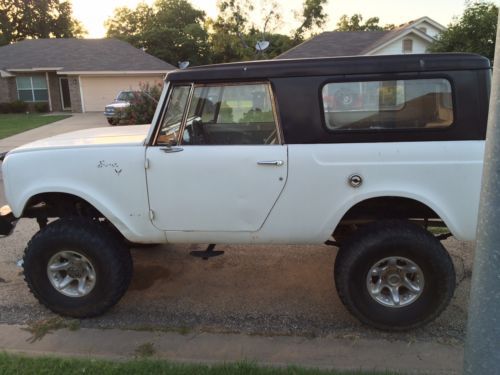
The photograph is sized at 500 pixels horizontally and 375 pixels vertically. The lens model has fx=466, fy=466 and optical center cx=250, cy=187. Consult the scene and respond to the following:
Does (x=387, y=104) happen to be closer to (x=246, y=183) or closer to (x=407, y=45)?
(x=246, y=183)

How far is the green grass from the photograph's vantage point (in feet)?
9.65

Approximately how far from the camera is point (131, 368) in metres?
2.99

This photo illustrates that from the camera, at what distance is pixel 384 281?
3.48 meters

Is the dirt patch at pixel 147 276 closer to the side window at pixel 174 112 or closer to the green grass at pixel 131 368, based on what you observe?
the green grass at pixel 131 368

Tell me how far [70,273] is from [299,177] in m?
2.01

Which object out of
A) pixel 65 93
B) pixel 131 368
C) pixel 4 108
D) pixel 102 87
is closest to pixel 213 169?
pixel 131 368

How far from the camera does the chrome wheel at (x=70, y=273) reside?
3.74 metres

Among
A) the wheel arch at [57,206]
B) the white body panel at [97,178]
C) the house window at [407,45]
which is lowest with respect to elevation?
the wheel arch at [57,206]

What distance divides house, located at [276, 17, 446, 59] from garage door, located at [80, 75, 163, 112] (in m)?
10.5

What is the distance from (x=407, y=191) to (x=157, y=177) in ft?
5.99

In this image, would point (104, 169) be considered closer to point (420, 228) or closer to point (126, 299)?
point (126, 299)

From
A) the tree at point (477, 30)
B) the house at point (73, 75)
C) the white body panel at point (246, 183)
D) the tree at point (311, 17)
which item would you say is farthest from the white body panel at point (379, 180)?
the tree at point (311, 17)

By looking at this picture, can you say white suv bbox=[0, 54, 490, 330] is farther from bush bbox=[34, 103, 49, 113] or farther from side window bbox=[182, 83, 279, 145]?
bush bbox=[34, 103, 49, 113]

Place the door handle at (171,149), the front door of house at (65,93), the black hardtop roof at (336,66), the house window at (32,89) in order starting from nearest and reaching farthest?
1. the black hardtop roof at (336,66)
2. the door handle at (171,149)
3. the house window at (32,89)
4. the front door of house at (65,93)
